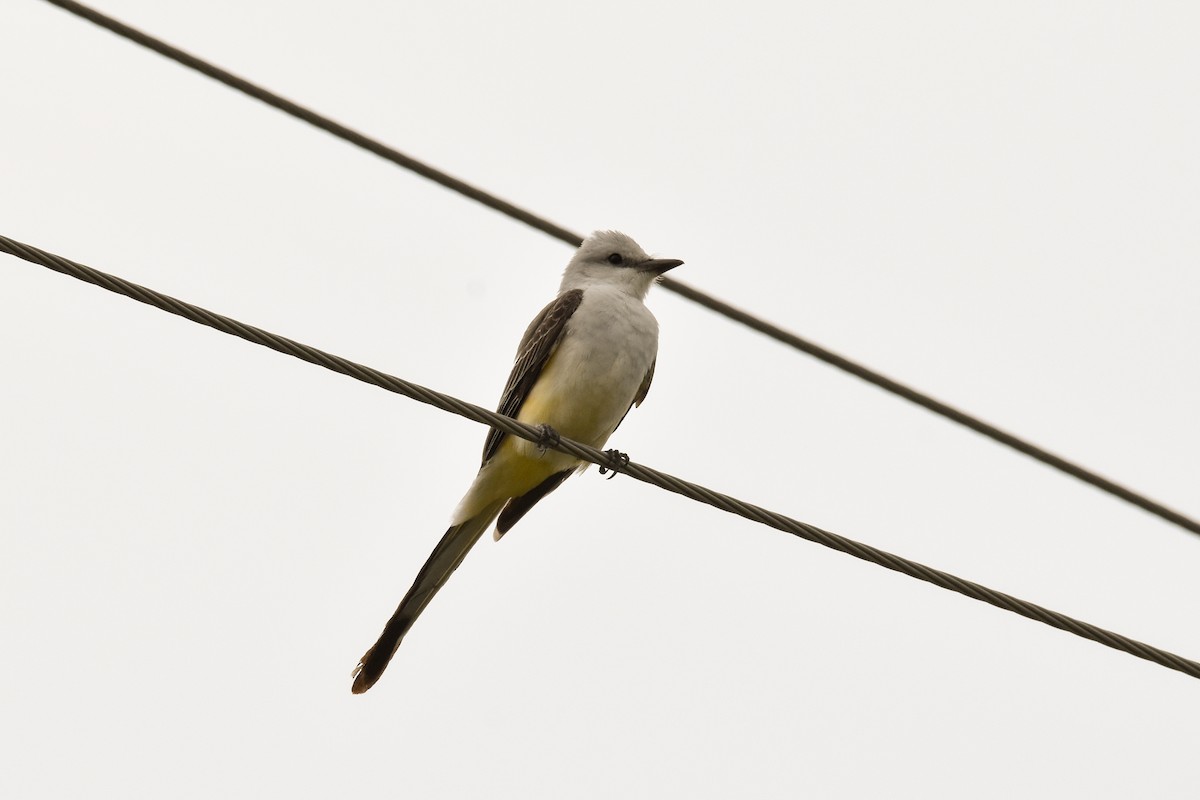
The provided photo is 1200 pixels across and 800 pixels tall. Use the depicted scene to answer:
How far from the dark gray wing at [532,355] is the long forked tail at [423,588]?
316mm

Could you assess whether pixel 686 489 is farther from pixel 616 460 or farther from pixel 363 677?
pixel 363 677

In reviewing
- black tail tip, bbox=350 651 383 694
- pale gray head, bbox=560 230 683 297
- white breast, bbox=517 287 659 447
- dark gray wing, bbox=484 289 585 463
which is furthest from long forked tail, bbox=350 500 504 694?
pale gray head, bbox=560 230 683 297

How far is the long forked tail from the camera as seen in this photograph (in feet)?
20.7

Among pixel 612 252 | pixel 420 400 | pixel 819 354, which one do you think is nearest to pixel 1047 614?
pixel 819 354

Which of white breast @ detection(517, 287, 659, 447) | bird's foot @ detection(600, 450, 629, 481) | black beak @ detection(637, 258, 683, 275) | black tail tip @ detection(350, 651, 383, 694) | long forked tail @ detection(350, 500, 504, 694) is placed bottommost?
black tail tip @ detection(350, 651, 383, 694)

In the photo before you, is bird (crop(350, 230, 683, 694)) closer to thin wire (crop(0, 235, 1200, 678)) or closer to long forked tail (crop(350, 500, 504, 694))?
long forked tail (crop(350, 500, 504, 694))

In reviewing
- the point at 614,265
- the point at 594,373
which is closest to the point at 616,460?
the point at 594,373

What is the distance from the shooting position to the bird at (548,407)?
6.53 m

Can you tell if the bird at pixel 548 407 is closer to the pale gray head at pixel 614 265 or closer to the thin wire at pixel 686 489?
the pale gray head at pixel 614 265

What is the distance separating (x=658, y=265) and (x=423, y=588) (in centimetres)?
194

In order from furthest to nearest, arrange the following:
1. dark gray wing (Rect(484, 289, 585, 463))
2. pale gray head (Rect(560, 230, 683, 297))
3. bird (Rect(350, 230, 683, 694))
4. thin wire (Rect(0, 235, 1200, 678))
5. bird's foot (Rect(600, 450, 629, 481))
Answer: pale gray head (Rect(560, 230, 683, 297)), dark gray wing (Rect(484, 289, 585, 463)), bird (Rect(350, 230, 683, 694)), bird's foot (Rect(600, 450, 629, 481)), thin wire (Rect(0, 235, 1200, 678))

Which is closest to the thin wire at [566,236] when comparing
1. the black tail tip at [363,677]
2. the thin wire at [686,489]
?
the thin wire at [686,489]

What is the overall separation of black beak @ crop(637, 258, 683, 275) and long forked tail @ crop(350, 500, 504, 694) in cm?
137

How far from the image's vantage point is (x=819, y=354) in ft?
17.9
